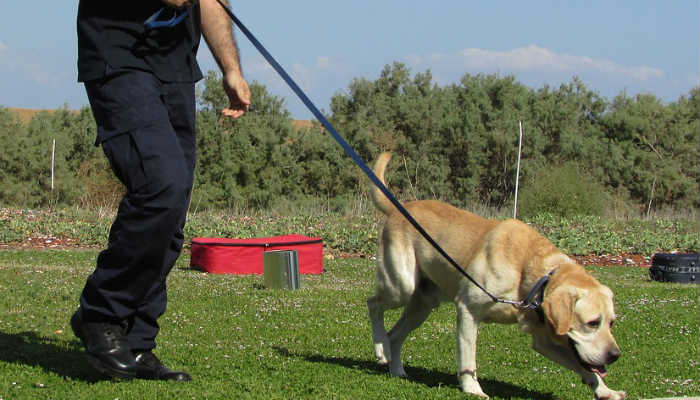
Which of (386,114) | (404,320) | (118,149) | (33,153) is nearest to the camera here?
(118,149)

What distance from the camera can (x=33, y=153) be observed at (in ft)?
116

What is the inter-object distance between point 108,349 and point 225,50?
1.94m

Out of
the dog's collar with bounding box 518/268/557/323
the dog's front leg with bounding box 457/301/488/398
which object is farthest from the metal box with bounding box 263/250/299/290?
the dog's collar with bounding box 518/268/557/323

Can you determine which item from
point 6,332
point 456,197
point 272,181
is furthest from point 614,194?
point 6,332

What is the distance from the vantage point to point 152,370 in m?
4.39

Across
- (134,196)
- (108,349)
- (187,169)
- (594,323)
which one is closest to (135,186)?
(134,196)

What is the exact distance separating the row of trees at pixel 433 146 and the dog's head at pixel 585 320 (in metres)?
31.2

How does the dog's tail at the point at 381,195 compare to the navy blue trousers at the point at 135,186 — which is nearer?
the navy blue trousers at the point at 135,186

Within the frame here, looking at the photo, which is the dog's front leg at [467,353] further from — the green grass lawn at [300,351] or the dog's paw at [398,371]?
the dog's paw at [398,371]

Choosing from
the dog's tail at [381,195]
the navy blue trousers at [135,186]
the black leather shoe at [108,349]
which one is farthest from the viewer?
the dog's tail at [381,195]

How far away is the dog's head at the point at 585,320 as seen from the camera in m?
4.22

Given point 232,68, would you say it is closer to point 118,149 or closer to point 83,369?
point 118,149

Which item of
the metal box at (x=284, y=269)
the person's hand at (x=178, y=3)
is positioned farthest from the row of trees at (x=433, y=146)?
the person's hand at (x=178, y=3)

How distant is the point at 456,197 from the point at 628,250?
20612mm
